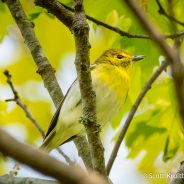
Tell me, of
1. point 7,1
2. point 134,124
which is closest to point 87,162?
point 134,124

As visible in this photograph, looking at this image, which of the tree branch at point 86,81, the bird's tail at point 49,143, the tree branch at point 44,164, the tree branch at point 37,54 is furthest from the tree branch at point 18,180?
the bird's tail at point 49,143

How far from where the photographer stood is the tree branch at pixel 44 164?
55 centimetres

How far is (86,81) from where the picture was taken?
80.1 inches

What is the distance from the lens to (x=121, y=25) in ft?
10.9

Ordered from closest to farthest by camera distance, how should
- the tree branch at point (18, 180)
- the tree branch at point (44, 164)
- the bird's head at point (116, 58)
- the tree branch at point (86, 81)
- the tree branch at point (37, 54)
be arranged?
the tree branch at point (44, 164), the tree branch at point (18, 180), the tree branch at point (86, 81), the tree branch at point (37, 54), the bird's head at point (116, 58)

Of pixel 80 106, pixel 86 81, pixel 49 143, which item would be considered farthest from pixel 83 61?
pixel 49 143

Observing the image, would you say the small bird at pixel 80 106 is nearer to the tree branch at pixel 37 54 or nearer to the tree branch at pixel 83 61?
the tree branch at pixel 37 54

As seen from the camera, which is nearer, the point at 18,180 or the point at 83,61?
the point at 18,180

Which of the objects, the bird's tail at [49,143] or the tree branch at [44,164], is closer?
the tree branch at [44,164]

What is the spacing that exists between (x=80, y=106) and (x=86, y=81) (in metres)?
1.69

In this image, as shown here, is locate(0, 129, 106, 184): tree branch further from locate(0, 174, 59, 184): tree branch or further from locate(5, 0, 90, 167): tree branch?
locate(5, 0, 90, 167): tree branch

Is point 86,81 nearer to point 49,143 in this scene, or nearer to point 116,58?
point 49,143

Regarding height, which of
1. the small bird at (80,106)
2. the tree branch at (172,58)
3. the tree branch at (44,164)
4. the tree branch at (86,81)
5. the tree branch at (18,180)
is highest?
the small bird at (80,106)

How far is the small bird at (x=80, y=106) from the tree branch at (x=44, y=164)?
289 cm
